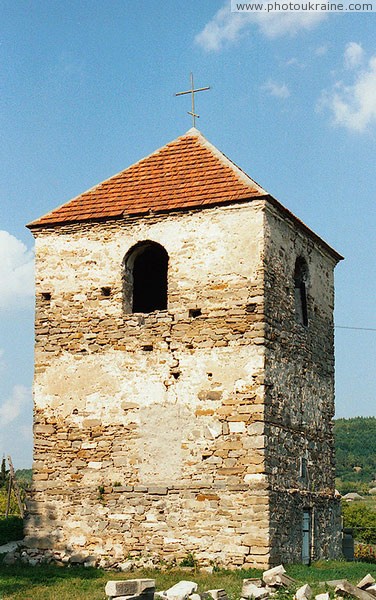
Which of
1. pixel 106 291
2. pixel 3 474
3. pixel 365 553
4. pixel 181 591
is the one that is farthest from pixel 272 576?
pixel 3 474

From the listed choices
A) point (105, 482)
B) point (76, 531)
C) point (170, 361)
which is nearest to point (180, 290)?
point (170, 361)

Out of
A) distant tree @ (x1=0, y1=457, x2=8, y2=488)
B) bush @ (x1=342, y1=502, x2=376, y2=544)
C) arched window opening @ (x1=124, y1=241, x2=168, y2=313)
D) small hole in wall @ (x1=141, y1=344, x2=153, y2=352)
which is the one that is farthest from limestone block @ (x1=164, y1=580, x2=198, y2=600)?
distant tree @ (x1=0, y1=457, x2=8, y2=488)

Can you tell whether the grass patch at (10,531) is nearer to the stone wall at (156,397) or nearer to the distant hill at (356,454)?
the stone wall at (156,397)

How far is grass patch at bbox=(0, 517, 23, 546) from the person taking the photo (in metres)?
17.9

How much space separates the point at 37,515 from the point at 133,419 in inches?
90.5

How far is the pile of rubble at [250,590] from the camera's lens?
34.7 feet

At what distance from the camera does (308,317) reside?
16312 millimetres

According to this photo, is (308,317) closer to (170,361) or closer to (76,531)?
(170,361)

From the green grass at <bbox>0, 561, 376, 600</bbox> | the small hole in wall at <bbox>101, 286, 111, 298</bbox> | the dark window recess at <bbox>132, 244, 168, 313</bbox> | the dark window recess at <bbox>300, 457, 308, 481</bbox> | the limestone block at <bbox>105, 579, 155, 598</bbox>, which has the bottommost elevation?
the green grass at <bbox>0, 561, 376, 600</bbox>

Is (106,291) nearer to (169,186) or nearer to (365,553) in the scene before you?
(169,186)

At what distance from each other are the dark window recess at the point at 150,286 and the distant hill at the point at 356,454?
2773 cm

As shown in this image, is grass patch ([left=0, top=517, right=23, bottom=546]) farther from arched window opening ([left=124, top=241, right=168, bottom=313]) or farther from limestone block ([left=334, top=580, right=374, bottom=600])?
limestone block ([left=334, top=580, right=374, bottom=600])

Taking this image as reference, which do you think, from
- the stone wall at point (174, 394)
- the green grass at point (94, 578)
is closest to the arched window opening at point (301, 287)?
the stone wall at point (174, 394)

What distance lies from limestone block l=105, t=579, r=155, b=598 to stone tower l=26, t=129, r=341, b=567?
3148 millimetres
